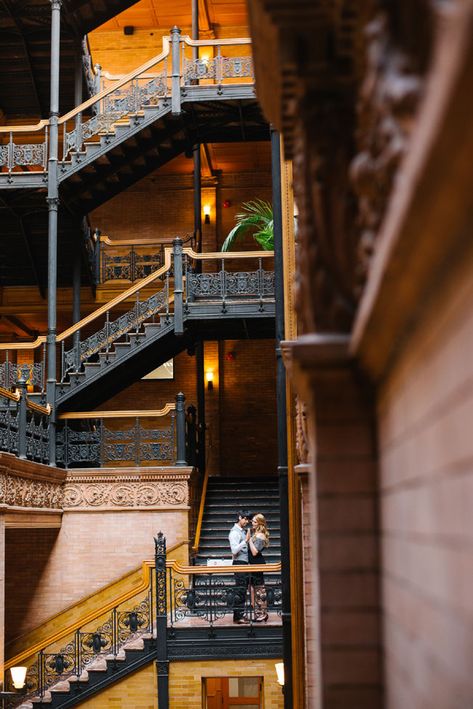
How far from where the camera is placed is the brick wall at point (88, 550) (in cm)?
1667

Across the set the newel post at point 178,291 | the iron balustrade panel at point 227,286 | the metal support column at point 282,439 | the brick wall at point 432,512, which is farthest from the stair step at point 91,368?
the brick wall at point 432,512

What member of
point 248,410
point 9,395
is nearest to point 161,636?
point 9,395

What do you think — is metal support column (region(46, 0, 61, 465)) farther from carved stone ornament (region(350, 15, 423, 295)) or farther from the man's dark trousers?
carved stone ornament (region(350, 15, 423, 295))

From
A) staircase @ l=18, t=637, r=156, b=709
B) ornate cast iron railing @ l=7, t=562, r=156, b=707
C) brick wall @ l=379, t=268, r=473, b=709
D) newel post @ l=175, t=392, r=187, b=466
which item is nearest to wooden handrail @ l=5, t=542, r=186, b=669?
ornate cast iron railing @ l=7, t=562, r=156, b=707

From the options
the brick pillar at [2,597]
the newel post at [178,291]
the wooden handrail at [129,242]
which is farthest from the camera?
the wooden handrail at [129,242]

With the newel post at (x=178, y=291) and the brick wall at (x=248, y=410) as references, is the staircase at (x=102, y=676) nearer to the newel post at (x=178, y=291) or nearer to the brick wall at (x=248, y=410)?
the newel post at (x=178, y=291)

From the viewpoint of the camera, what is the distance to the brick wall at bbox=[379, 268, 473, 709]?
198cm

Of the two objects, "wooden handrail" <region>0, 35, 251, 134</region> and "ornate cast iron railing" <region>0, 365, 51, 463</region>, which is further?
"wooden handrail" <region>0, 35, 251, 134</region>

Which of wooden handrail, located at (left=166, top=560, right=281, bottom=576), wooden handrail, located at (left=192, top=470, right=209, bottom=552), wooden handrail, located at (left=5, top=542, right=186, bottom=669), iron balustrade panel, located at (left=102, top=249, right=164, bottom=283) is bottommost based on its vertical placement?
wooden handrail, located at (left=5, top=542, right=186, bottom=669)

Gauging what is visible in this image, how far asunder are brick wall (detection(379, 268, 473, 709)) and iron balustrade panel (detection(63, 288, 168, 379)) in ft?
48.9

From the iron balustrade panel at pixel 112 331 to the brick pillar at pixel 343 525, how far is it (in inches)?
572

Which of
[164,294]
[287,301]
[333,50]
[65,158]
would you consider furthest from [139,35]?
[333,50]

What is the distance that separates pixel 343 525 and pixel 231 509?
15.6 m

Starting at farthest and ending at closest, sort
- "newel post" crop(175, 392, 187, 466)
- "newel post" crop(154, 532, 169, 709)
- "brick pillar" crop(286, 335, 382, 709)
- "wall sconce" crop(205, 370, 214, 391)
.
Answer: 1. "wall sconce" crop(205, 370, 214, 391)
2. "newel post" crop(175, 392, 187, 466)
3. "newel post" crop(154, 532, 169, 709)
4. "brick pillar" crop(286, 335, 382, 709)
